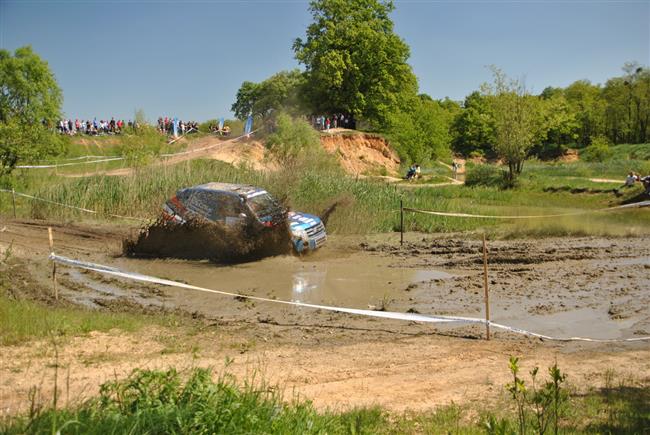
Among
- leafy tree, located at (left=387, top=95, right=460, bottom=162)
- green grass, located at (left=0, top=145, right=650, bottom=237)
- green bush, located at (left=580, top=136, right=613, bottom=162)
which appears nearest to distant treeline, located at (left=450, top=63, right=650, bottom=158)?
green bush, located at (left=580, top=136, right=613, bottom=162)

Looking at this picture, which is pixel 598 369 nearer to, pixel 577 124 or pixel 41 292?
pixel 41 292

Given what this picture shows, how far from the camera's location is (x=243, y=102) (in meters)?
109

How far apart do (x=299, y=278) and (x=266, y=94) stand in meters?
83.4

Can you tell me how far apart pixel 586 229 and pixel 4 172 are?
980 inches

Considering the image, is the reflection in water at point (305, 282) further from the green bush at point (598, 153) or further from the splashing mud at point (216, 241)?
the green bush at point (598, 153)

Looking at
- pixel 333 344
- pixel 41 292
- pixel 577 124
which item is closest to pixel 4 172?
pixel 41 292

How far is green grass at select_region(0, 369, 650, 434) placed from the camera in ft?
15.4

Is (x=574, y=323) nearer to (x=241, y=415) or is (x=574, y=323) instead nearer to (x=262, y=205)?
(x=241, y=415)

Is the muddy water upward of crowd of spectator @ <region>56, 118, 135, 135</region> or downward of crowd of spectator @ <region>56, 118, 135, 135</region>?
downward

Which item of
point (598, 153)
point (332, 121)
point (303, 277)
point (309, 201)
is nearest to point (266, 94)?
point (332, 121)

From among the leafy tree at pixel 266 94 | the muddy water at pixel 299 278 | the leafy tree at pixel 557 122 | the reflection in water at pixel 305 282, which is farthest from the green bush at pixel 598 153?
the reflection in water at pixel 305 282

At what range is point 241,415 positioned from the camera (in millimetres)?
4977

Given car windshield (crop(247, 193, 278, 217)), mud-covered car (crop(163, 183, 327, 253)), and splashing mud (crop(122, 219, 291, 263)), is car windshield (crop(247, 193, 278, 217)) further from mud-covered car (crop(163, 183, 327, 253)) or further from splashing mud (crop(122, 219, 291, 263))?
splashing mud (crop(122, 219, 291, 263))

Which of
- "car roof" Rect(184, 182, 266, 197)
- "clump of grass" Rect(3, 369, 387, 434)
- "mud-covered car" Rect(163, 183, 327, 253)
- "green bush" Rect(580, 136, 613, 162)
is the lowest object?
"clump of grass" Rect(3, 369, 387, 434)
